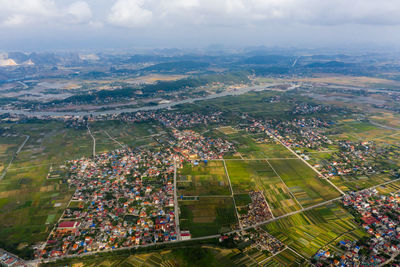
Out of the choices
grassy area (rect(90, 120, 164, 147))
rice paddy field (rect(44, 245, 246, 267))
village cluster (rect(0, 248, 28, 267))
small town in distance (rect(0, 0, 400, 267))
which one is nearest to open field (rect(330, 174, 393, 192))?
small town in distance (rect(0, 0, 400, 267))

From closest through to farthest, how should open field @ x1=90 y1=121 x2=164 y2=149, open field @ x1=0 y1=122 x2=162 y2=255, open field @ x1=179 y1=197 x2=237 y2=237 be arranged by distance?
open field @ x1=179 y1=197 x2=237 y2=237 → open field @ x1=0 y1=122 x2=162 y2=255 → open field @ x1=90 y1=121 x2=164 y2=149

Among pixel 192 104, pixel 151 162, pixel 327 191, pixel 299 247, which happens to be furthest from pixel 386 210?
pixel 192 104

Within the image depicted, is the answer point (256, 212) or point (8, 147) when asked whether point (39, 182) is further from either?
point (256, 212)

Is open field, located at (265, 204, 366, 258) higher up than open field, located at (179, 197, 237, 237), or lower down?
higher up

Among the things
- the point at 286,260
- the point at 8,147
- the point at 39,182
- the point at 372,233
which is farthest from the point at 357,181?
the point at 8,147

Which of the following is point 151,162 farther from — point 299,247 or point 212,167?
point 299,247

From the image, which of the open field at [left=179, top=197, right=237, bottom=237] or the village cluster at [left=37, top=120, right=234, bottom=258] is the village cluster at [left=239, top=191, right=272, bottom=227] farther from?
the village cluster at [left=37, top=120, right=234, bottom=258]
